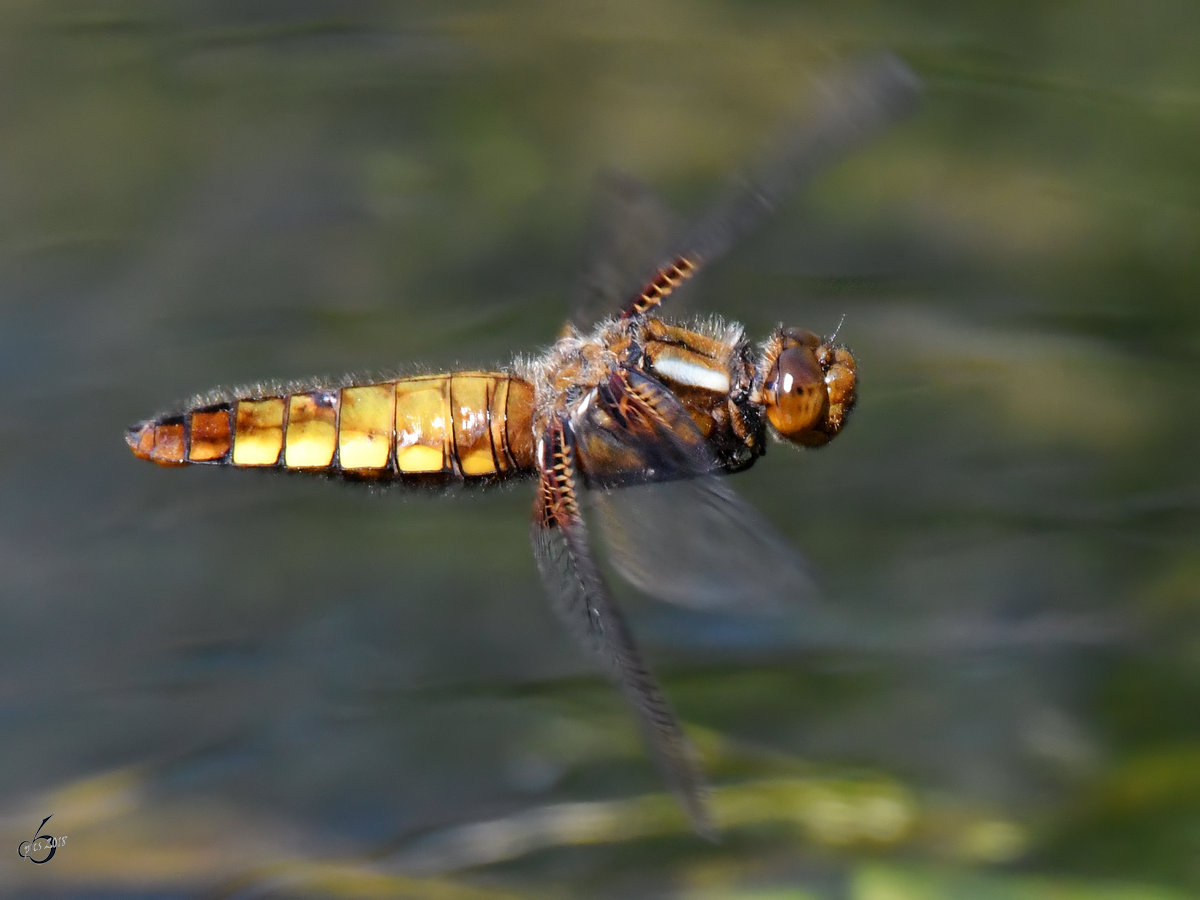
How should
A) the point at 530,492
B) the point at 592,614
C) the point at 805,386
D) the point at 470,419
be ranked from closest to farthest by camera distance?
the point at 592,614 → the point at 805,386 → the point at 470,419 → the point at 530,492

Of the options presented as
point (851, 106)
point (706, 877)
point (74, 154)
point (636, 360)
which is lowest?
point (706, 877)

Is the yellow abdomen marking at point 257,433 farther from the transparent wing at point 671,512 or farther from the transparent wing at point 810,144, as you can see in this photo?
the transparent wing at point 810,144

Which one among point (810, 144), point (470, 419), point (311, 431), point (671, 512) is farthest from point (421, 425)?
point (810, 144)

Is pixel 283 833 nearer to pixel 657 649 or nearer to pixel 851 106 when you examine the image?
pixel 657 649

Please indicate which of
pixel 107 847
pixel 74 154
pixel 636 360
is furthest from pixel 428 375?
pixel 74 154

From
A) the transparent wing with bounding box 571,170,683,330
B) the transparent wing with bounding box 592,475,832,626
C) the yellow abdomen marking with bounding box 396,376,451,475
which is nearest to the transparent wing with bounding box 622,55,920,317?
the transparent wing with bounding box 571,170,683,330

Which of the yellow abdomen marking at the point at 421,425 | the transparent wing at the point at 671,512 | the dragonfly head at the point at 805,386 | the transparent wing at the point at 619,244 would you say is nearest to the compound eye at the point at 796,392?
the dragonfly head at the point at 805,386

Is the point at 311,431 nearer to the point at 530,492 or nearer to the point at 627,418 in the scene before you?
the point at 627,418
